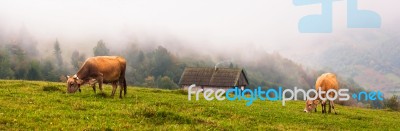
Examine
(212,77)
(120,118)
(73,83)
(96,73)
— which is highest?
(96,73)

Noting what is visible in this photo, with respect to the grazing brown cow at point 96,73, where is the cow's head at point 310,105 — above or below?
below

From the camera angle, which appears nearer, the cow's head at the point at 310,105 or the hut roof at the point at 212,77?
the cow's head at the point at 310,105

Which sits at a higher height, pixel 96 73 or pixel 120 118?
pixel 96 73

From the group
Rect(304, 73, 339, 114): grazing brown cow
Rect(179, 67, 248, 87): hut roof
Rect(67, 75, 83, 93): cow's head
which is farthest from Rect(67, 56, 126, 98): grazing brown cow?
Rect(179, 67, 248, 87): hut roof

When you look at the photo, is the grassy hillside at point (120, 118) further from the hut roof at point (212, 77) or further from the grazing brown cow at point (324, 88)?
the hut roof at point (212, 77)

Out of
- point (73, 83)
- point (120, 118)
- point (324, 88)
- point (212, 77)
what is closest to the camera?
point (120, 118)

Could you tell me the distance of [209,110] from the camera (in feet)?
66.2

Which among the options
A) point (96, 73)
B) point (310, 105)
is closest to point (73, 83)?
point (96, 73)

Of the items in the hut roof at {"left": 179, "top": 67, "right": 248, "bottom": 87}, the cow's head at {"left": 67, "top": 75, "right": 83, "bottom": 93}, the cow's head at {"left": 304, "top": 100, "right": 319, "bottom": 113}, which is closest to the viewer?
the cow's head at {"left": 67, "top": 75, "right": 83, "bottom": 93}

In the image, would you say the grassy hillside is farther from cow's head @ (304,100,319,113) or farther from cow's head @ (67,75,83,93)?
cow's head @ (304,100,319,113)

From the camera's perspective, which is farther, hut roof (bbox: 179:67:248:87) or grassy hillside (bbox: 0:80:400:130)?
hut roof (bbox: 179:67:248:87)

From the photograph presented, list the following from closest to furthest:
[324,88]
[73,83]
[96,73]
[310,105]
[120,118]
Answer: [120,118]
[73,83]
[96,73]
[310,105]
[324,88]

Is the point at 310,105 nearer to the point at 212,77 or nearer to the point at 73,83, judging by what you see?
the point at 73,83

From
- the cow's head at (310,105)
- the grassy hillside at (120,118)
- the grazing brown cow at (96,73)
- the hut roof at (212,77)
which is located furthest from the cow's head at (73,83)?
the hut roof at (212,77)
